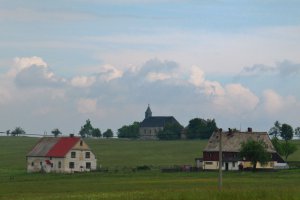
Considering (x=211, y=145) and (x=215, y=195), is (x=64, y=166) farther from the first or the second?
(x=215, y=195)

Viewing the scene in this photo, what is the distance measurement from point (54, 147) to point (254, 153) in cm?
3334

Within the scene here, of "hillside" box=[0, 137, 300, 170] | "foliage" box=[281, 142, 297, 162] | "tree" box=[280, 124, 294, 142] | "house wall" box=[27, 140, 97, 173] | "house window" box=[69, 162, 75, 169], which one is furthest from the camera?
"tree" box=[280, 124, 294, 142]

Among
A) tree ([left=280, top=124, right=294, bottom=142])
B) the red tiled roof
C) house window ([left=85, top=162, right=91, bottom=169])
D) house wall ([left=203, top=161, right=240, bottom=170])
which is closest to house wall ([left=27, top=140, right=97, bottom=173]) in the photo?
house window ([left=85, top=162, right=91, bottom=169])

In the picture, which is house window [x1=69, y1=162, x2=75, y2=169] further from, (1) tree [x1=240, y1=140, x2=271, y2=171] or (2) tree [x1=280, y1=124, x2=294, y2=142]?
(2) tree [x1=280, y1=124, x2=294, y2=142]

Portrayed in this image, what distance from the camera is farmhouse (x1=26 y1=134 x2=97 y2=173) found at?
115 metres

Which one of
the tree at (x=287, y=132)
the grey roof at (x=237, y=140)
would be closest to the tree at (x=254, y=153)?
the grey roof at (x=237, y=140)

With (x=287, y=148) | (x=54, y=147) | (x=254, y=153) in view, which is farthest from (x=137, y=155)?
(x=254, y=153)

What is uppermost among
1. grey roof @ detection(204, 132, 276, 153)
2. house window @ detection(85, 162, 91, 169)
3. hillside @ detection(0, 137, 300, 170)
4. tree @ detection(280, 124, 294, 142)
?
tree @ detection(280, 124, 294, 142)

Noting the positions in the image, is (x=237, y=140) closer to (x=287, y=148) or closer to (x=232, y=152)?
(x=232, y=152)

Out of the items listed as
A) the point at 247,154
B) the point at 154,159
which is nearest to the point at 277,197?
the point at 247,154

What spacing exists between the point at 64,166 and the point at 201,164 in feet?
76.8

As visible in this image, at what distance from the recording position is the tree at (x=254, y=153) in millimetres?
107250

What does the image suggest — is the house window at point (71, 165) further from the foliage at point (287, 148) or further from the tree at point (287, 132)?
the tree at point (287, 132)

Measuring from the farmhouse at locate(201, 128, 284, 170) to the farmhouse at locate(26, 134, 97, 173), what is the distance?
1980 cm
